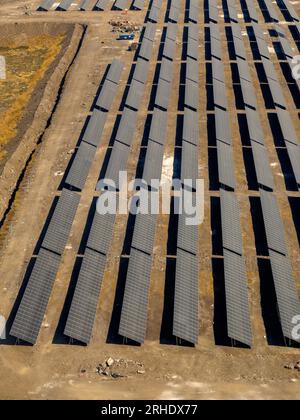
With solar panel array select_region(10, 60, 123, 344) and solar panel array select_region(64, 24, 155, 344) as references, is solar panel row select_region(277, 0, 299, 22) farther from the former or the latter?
solar panel array select_region(10, 60, 123, 344)

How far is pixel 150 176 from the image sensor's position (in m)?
52.4

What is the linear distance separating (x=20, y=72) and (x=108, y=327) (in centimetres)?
6320

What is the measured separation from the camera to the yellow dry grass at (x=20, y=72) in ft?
212

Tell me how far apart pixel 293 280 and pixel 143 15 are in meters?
85.6

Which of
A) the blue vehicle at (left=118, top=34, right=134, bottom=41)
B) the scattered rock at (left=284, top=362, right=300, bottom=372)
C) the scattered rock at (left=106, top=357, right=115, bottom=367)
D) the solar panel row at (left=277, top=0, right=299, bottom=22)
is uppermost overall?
the solar panel row at (left=277, top=0, right=299, bottom=22)

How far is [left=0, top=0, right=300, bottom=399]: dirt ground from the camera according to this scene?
32438 millimetres

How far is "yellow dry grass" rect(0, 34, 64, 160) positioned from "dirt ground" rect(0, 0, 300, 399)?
7.41 meters

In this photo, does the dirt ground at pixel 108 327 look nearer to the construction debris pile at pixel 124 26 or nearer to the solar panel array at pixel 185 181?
the solar panel array at pixel 185 181

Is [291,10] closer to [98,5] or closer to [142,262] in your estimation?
[98,5]

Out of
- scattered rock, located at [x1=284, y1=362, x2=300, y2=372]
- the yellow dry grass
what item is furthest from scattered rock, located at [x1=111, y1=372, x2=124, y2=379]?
the yellow dry grass

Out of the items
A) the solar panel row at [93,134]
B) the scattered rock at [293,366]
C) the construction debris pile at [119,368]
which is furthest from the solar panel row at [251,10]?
the construction debris pile at [119,368]

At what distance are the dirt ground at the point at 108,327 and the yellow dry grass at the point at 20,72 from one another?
24.3 feet

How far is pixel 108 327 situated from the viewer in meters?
36.5

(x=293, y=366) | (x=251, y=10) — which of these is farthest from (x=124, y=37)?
(x=293, y=366)
